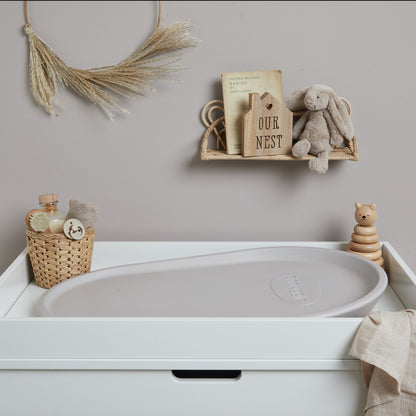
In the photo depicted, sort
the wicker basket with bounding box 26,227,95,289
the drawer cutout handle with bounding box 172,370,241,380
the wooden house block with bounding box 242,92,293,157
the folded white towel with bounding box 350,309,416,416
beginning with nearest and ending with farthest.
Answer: the folded white towel with bounding box 350,309,416,416
the drawer cutout handle with bounding box 172,370,241,380
the wicker basket with bounding box 26,227,95,289
the wooden house block with bounding box 242,92,293,157

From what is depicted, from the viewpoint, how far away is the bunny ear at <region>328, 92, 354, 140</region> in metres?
1.45

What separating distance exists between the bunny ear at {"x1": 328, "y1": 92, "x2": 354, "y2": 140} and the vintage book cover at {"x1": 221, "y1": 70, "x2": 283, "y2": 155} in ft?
0.52

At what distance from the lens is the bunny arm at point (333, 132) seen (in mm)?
1457

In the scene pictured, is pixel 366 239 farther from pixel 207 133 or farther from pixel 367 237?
pixel 207 133

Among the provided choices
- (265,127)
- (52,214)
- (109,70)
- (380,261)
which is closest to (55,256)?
(52,214)

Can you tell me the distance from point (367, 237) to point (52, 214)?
2.99 feet

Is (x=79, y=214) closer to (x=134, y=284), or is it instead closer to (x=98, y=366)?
(x=134, y=284)

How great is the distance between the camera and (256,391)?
1105 millimetres

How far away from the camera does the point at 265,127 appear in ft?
4.77

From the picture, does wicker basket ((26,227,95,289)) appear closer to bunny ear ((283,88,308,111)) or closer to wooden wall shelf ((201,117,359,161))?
wooden wall shelf ((201,117,359,161))

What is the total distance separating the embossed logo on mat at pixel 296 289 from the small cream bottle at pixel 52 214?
1.99 feet

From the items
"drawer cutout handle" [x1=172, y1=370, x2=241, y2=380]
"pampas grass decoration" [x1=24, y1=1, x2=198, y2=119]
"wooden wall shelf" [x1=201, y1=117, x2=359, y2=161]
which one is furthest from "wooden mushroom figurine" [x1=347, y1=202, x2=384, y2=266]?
"pampas grass decoration" [x1=24, y1=1, x2=198, y2=119]

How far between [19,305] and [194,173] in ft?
2.18

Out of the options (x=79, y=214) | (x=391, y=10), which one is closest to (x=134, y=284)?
(x=79, y=214)
